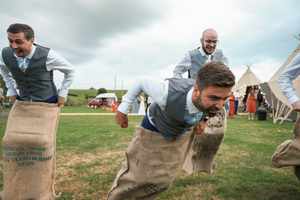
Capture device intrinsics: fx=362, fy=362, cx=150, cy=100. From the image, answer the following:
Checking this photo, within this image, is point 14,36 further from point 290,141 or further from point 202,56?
point 290,141

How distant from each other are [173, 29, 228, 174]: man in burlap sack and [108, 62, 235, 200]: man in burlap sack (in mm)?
1071

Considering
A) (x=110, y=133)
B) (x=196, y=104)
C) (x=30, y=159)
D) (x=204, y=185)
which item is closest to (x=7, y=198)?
(x=30, y=159)

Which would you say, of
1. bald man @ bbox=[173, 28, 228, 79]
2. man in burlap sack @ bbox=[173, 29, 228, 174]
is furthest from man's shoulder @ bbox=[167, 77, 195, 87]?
bald man @ bbox=[173, 28, 228, 79]

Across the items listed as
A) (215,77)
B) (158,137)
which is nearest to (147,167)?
(158,137)

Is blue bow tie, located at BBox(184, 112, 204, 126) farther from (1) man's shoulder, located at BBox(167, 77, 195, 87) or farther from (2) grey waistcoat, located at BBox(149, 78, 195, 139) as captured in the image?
(1) man's shoulder, located at BBox(167, 77, 195, 87)

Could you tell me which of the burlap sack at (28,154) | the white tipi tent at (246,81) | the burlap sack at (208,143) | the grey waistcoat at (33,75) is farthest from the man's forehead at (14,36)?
the white tipi tent at (246,81)

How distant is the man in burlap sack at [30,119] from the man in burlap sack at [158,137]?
871mm

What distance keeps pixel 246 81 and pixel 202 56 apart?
24.2 m

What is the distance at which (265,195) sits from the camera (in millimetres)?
4336

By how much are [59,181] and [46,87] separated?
1624mm

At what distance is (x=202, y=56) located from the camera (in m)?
4.70

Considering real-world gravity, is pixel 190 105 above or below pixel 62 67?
below

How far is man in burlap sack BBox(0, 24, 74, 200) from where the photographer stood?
11.1 ft

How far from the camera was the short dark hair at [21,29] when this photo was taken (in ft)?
11.5
